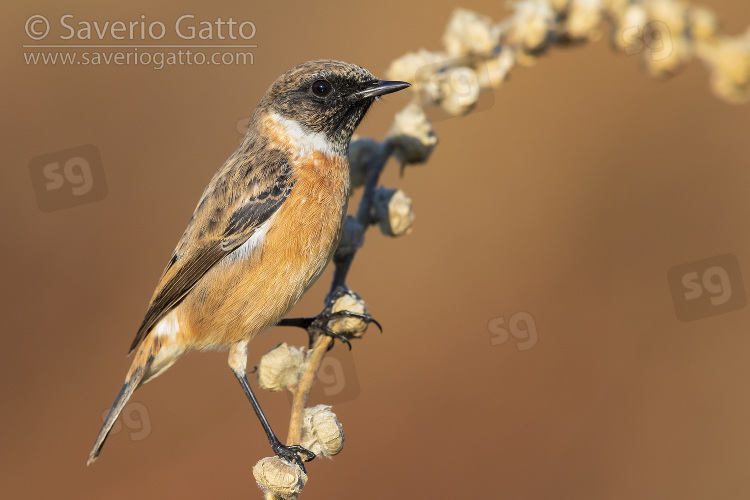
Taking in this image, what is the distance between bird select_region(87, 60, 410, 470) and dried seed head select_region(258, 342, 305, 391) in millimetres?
630

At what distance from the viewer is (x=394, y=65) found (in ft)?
9.73

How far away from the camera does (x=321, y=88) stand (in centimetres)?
324

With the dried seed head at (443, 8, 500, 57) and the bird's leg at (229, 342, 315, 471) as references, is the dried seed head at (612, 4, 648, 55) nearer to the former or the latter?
the dried seed head at (443, 8, 500, 57)

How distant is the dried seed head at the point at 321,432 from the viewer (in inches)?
85.7

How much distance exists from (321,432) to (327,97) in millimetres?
1694

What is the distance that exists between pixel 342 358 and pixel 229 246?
0.79 metres

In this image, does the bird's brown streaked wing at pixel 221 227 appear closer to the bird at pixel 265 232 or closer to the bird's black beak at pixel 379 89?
the bird at pixel 265 232

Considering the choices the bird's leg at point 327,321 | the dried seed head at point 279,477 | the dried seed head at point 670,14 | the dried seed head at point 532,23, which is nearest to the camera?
the dried seed head at point 279,477
